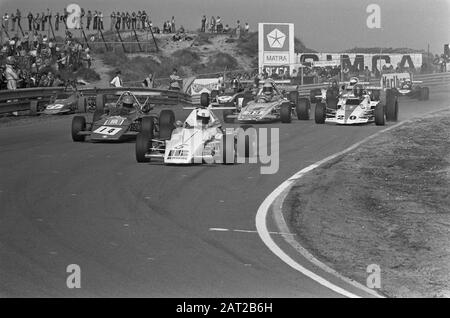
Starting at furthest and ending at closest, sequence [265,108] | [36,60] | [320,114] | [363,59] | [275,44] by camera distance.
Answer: [363,59], [275,44], [36,60], [265,108], [320,114]

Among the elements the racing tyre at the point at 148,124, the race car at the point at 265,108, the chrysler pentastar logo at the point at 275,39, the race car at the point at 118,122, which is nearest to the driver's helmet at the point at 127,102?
the race car at the point at 118,122

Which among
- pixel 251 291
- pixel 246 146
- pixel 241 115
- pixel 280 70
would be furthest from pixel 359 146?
pixel 280 70

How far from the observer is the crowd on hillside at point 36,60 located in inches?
1058

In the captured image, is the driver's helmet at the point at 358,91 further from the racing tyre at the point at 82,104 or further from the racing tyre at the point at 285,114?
the racing tyre at the point at 82,104

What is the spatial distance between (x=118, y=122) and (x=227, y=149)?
195 inches

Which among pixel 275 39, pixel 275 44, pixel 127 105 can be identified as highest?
pixel 275 39

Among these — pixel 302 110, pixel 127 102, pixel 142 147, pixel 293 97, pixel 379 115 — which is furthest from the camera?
pixel 293 97

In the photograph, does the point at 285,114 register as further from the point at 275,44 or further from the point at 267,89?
the point at 275,44

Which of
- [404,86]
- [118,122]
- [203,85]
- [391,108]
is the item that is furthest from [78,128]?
[404,86]

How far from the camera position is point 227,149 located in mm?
15555

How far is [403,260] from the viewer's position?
8.97 m

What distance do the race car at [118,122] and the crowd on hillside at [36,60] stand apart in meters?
7.20

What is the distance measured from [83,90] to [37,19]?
412 cm

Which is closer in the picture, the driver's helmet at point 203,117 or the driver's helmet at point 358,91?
the driver's helmet at point 203,117
